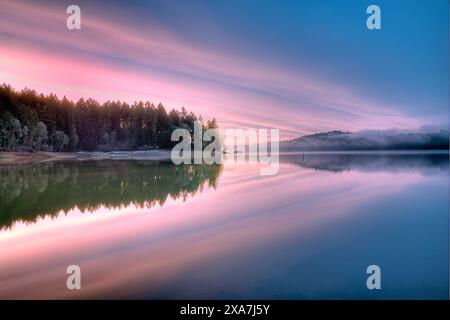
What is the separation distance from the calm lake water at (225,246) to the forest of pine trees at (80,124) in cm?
6146

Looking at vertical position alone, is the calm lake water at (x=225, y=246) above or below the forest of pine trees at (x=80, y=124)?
below

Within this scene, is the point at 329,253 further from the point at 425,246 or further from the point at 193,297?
the point at 193,297

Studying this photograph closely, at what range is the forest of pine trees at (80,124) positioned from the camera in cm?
7019

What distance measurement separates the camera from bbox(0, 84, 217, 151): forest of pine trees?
230ft

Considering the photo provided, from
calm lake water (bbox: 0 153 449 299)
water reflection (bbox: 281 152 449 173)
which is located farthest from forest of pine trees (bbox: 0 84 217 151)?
calm lake water (bbox: 0 153 449 299)

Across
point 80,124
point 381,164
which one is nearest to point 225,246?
point 381,164

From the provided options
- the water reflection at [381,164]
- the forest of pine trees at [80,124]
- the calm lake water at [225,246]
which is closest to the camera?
the calm lake water at [225,246]

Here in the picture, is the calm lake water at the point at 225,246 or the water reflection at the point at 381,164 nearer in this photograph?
the calm lake water at the point at 225,246

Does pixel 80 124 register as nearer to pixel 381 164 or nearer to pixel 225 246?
pixel 381 164

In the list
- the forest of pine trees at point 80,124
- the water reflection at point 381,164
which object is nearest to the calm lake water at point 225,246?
the water reflection at point 381,164

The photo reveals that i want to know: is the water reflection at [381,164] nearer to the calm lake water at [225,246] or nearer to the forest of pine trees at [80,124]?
the calm lake water at [225,246]

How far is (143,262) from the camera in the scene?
8.23 m

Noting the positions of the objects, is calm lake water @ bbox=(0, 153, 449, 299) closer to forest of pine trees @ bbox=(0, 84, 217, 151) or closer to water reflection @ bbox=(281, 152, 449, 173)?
water reflection @ bbox=(281, 152, 449, 173)
